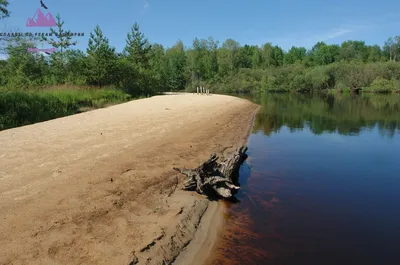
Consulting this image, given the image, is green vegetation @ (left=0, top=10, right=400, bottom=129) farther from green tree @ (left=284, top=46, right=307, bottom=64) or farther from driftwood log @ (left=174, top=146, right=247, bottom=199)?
driftwood log @ (left=174, top=146, right=247, bottom=199)

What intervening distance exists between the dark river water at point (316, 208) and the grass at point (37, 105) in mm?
10856

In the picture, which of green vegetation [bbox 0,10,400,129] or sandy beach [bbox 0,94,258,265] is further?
green vegetation [bbox 0,10,400,129]

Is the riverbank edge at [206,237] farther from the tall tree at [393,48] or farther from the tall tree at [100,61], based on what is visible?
the tall tree at [393,48]

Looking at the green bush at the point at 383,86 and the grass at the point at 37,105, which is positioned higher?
the green bush at the point at 383,86

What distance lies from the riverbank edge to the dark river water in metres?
0.14

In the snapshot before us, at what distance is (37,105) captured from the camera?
640 inches

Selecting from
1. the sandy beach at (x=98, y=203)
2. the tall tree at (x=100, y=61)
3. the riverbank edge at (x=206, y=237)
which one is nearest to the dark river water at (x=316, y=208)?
the riverbank edge at (x=206, y=237)

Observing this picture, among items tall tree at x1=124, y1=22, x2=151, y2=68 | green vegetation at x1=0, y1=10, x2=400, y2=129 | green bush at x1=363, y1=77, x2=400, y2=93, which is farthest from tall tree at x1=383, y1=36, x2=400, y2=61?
tall tree at x1=124, y1=22, x2=151, y2=68

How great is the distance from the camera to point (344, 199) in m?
7.37

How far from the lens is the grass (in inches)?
547

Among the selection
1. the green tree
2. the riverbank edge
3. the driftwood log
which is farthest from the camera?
the green tree

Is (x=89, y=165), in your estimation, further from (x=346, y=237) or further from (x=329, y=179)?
(x=329, y=179)

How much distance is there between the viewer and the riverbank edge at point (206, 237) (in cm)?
478

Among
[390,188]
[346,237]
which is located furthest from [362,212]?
[390,188]
